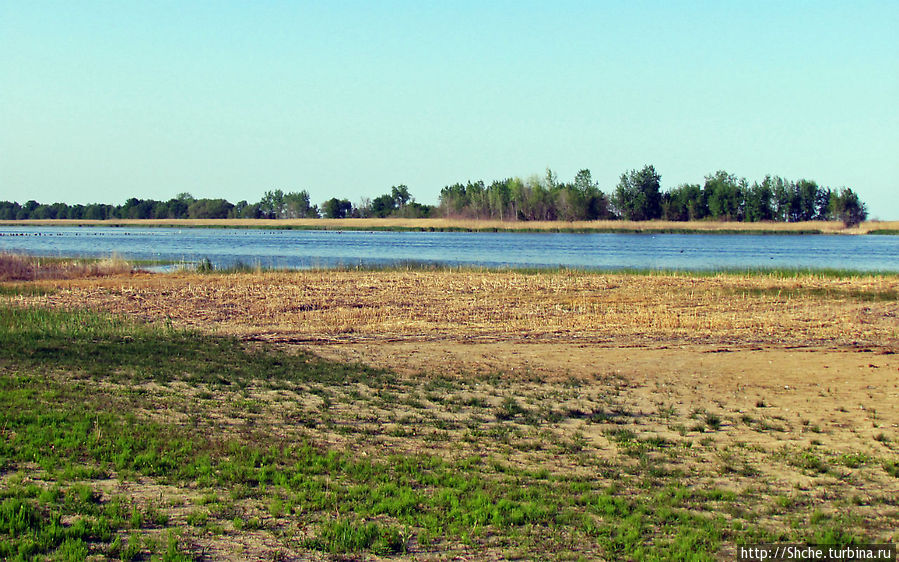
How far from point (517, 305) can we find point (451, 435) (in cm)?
1568

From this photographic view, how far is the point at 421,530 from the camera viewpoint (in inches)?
243

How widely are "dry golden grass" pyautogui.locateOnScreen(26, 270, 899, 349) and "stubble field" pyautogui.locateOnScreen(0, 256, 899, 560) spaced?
0.71 ft

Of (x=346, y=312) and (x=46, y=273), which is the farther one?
(x=46, y=273)

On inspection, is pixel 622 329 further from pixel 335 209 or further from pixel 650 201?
pixel 335 209

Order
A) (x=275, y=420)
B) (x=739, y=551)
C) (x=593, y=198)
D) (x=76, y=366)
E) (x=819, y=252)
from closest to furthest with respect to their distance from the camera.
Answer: (x=739, y=551) → (x=275, y=420) → (x=76, y=366) → (x=819, y=252) → (x=593, y=198)

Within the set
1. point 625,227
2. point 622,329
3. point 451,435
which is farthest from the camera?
point 625,227

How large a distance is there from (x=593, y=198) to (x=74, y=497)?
122957 mm

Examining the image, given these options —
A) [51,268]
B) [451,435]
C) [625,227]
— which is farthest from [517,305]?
[625,227]

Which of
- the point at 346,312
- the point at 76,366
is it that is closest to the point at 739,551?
the point at 76,366

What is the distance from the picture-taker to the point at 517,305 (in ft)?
80.9

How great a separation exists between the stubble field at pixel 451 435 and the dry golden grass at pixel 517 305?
218mm

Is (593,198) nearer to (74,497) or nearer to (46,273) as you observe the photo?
(46,273)

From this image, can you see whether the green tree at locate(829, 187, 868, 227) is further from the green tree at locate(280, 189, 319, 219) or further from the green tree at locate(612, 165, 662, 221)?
the green tree at locate(280, 189, 319, 219)

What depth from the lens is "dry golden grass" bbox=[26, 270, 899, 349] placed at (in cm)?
1858
